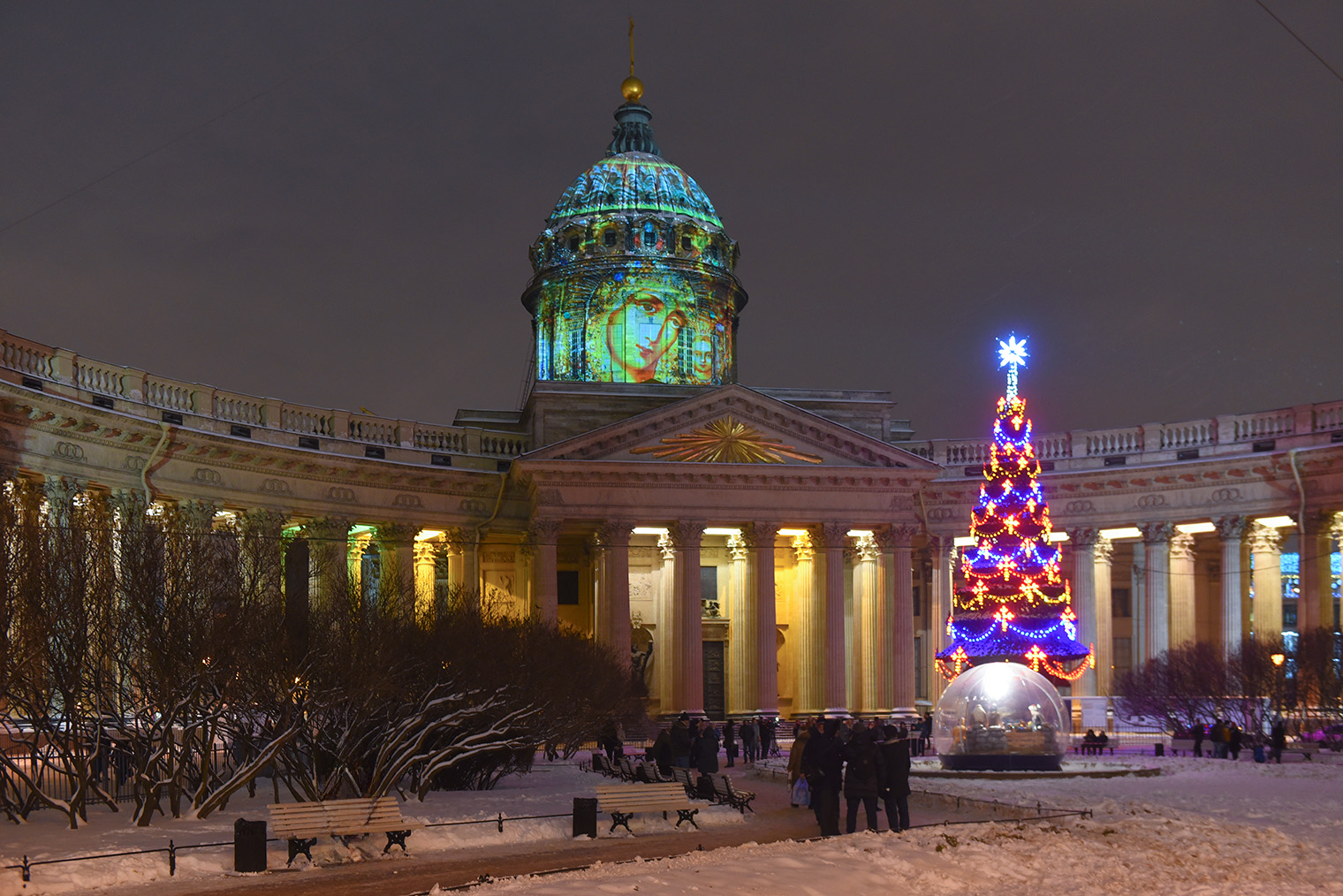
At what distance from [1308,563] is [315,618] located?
36076 millimetres

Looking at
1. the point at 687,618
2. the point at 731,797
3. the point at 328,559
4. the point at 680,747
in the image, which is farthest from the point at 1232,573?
the point at 731,797

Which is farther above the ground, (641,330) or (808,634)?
(641,330)

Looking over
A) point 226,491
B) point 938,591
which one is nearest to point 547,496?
point 226,491

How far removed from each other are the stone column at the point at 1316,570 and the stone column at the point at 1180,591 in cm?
449

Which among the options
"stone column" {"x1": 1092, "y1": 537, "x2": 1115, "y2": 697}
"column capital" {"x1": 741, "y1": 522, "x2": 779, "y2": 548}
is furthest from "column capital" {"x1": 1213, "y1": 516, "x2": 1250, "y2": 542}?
"column capital" {"x1": 741, "y1": 522, "x2": 779, "y2": 548}

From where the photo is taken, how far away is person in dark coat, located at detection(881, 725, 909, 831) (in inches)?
917

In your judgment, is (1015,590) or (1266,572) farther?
(1266,572)

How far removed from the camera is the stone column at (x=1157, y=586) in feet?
181

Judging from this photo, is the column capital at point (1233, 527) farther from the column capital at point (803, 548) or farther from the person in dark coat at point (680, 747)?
the person in dark coat at point (680, 747)

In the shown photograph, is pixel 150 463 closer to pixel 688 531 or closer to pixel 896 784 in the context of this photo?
pixel 688 531

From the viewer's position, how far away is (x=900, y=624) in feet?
188

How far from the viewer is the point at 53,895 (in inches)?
705

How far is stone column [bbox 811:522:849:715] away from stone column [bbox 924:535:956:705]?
3.84 m

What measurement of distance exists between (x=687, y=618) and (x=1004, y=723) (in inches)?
932
